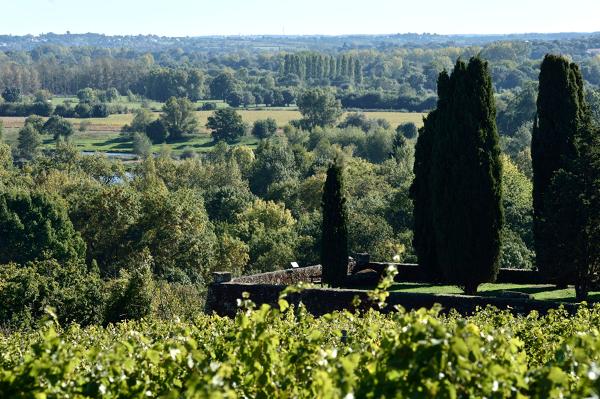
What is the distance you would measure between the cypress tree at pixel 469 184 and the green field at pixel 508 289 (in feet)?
1.92

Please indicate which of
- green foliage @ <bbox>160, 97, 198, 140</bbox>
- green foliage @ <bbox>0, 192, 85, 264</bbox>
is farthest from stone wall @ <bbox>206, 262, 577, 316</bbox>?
green foliage @ <bbox>160, 97, 198, 140</bbox>

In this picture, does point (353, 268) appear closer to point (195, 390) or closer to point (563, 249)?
point (563, 249)

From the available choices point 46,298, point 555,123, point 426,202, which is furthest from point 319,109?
point 555,123

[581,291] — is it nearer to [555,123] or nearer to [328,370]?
[555,123]

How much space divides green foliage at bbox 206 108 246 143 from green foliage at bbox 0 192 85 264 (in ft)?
233

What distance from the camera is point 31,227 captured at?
51.0 meters

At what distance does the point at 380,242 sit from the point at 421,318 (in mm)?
40973

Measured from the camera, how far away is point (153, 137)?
12950 cm

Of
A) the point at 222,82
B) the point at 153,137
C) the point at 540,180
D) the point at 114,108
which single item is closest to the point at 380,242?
the point at 540,180

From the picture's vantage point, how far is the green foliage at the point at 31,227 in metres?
49.9

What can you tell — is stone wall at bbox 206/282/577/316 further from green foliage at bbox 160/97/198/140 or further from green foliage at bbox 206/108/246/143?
green foliage at bbox 160/97/198/140

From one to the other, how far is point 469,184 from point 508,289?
3.46m

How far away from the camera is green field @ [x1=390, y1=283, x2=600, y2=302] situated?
29266 millimetres

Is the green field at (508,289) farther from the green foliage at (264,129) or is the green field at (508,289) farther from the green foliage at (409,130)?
the green foliage at (264,129)
